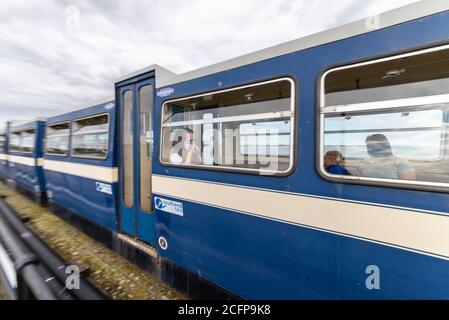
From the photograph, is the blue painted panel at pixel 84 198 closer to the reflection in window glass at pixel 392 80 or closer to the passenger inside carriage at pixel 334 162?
the passenger inside carriage at pixel 334 162

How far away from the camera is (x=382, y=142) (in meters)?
1.83

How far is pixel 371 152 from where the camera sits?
6.07 feet

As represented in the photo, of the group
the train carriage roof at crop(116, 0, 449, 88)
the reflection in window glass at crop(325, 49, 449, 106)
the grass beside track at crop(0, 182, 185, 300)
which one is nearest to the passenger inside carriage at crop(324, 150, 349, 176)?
the reflection in window glass at crop(325, 49, 449, 106)

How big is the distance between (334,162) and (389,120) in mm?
530

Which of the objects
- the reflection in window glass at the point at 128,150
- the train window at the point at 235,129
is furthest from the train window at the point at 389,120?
the reflection in window glass at the point at 128,150

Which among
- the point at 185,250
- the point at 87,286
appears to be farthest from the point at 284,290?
the point at 87,286

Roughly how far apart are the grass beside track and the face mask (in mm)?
3009

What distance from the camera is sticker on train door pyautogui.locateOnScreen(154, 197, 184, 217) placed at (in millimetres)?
3133

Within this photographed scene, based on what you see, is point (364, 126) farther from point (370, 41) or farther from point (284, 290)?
point (284, 290)

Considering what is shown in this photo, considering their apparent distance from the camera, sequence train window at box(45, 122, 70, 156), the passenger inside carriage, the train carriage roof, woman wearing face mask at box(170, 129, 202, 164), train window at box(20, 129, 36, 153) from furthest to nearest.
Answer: train window at box(20, 129, 36, 153)
train window at box(45, 122, 70, 156)
woman wearing face mask at box(170, 129, 202, 164)
the passenger inside carriage
the train carriage roof

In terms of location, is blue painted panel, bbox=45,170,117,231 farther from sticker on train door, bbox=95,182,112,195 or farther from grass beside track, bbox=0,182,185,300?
grass beside track, bbox=0,182,185,300

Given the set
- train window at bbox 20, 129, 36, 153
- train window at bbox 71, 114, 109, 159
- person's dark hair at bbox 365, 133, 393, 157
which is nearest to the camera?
person's dark hair at bbox 365, 133, 393, 157

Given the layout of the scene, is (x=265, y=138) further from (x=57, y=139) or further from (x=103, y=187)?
(x=57, y=139)
